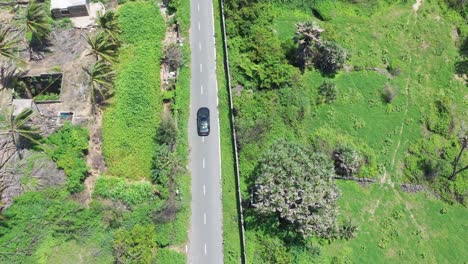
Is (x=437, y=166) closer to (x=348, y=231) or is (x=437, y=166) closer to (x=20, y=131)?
(x=348, y=231)

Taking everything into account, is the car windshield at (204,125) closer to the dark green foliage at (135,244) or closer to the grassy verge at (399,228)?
the dark green foliage at (135,244)

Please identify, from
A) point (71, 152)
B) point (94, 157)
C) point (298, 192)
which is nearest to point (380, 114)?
point (298, 192)

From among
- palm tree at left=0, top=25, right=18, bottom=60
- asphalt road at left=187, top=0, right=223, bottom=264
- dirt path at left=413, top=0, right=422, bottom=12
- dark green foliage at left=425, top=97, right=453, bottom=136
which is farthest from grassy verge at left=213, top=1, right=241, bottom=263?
dirt path at left=413, top=0, right=422, bottom=12

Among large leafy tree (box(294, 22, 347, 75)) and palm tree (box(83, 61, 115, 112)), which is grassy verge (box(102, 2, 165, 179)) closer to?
palm tree (box(83, 61, 115, 112))

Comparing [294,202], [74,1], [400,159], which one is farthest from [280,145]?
[74,1]

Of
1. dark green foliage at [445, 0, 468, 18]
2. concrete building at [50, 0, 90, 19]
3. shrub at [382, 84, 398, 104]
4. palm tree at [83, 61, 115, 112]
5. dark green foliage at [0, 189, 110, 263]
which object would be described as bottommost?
dark green foliage at [0, 189, 110, 263]

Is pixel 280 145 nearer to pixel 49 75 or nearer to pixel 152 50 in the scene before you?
pixel 152 50
